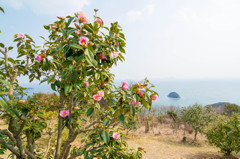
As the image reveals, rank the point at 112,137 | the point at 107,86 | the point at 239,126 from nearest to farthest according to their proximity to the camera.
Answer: the point at 112,137 < the point at 107,86 < the point at 239,126

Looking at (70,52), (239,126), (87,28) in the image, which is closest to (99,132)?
(70,52)

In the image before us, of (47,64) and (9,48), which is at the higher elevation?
(9,48)

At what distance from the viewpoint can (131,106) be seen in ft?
3.92

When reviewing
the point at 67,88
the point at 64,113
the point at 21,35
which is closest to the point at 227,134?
the point at 64,113

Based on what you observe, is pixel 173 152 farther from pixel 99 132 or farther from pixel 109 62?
pixel 109 62

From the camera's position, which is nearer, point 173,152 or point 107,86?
point 107,86

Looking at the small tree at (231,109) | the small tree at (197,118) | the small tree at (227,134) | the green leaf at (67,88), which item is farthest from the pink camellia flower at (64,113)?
the small tree at (231,109)

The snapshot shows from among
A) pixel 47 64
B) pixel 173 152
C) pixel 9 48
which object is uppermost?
pixel 9 48

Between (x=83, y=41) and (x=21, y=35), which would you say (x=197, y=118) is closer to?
(x=83, y=41)

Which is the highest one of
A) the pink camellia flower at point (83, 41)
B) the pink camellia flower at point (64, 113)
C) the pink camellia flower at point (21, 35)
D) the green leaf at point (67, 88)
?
the pink camellia flower at point (21, 35)

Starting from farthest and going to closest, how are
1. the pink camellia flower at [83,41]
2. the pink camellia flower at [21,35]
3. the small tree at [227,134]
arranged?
the small tree at [227,134] < the pink camellia flower at [21,35] < the pink camellia flower at [83,41]

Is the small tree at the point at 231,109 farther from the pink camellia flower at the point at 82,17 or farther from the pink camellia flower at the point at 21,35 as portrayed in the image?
the pink camellia flower at the point at 21,35

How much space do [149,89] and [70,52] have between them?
2.75 feet

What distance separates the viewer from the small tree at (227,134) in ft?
18.1
